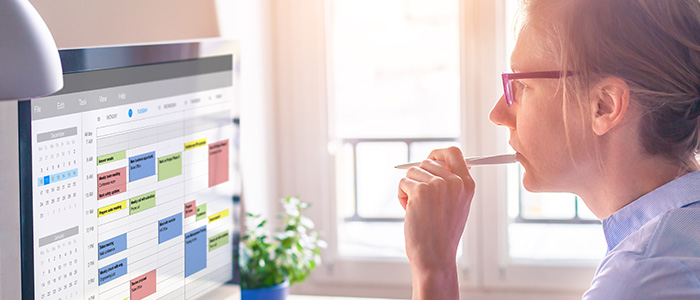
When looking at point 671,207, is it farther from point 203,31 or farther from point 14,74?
point 203,31

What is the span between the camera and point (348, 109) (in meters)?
2.57

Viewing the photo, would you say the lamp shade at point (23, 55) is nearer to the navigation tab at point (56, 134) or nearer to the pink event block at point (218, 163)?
the navigation tab at point (56, 134)

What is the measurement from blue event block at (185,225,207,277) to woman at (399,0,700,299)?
14.9 inches

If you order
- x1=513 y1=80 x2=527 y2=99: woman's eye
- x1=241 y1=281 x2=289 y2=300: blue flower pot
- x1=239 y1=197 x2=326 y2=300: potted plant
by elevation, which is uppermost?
x1=513 y1=80 x2=527 y2=99: woman's eye

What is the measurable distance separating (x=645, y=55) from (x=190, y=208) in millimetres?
732

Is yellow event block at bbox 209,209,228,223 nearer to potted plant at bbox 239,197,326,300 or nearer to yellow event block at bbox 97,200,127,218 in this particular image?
yellow event block at bbox 97,200,127,218

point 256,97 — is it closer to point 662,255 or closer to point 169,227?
point 169,227

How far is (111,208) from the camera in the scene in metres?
1.02

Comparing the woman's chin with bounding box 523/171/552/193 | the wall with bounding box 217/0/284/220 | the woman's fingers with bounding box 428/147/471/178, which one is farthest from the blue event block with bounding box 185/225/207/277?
the wall with bounding box 217/0/284/220

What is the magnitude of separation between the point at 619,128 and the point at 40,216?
0.74 meters

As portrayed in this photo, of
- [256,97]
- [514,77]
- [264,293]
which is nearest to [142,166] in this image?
[514,77]

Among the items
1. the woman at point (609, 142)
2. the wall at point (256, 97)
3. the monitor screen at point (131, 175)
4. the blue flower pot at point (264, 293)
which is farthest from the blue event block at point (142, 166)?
the wall at point (256, 97)

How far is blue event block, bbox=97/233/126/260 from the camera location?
101 centimetres

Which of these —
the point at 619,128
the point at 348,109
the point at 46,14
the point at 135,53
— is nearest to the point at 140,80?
the point at 135,53
